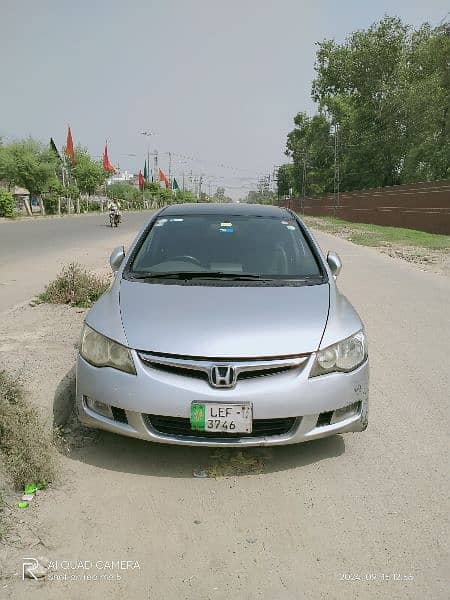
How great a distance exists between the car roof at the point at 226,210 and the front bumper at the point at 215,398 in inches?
82.5

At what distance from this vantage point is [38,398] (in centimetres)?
368

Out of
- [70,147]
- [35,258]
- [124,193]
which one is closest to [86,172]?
[70,147]

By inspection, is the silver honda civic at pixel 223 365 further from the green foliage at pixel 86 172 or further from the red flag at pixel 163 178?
the red flag at pixel 163 178

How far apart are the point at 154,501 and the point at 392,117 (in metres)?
50.9

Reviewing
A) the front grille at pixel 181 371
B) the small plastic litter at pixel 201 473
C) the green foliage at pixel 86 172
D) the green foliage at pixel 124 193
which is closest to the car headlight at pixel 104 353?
the front grille at pixel 181 371

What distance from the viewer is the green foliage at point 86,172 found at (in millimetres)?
61469

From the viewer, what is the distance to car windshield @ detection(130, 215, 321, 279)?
4129mm

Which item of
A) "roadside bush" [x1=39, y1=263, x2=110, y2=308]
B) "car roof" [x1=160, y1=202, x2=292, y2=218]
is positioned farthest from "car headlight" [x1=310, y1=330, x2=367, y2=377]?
"roadside bush" [x1=39, y1=263, x2=110, y2=308]

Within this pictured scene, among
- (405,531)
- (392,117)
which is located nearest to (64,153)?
(392,117)

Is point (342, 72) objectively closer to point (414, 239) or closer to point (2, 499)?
point (414, 239)

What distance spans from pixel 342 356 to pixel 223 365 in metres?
0.70

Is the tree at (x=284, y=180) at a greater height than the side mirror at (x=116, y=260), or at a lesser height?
lesser

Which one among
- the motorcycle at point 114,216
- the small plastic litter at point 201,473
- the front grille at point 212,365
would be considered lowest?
the motorcycle at point 114,216

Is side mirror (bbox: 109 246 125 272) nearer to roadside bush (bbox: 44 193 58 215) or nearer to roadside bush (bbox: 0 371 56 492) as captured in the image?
roadside bush (bbox: 0 371 56 492)
